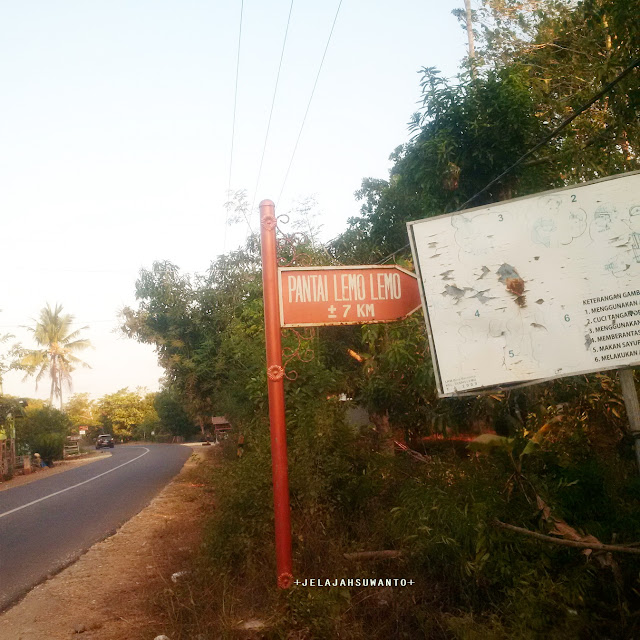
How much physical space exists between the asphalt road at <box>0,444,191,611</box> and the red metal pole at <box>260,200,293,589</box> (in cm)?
331

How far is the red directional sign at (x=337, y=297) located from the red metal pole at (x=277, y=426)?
0.27 ft

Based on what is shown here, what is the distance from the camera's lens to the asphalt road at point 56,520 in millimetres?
7520

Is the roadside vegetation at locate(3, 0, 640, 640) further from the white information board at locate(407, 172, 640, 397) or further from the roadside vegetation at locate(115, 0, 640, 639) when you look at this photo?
the white information board at locate(407, 172, 640, 397)

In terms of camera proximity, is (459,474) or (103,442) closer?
(459,474)

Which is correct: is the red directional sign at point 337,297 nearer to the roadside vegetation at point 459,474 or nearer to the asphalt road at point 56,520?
the roadside vegetation at point 459,474

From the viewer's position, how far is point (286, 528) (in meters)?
4.82

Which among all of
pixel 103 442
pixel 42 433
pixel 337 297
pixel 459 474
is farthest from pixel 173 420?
pixel 337 297

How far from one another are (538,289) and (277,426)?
2.29 metres

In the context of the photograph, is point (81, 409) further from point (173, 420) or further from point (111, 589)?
point (111, 589)

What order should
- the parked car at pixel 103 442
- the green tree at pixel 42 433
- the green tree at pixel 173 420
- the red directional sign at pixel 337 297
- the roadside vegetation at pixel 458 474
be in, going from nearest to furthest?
the roadside vegetation at pixel 458 474
the red directional sign at pixel 337 297
the green tree at pixel 42 433
the parked car at pixel 103 442
the green tree at pixel 173 420

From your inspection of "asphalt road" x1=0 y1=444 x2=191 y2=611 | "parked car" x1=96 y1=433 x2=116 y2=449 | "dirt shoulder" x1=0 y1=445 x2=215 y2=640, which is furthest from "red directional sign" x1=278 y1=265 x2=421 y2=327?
"parked car" x1=96 y1=433 x2=116 y2=449

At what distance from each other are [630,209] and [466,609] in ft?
10.6

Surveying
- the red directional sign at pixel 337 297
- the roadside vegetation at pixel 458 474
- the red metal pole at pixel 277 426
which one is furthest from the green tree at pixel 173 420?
the red directional sign at pixel 337 297

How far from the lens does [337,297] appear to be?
496 cm
